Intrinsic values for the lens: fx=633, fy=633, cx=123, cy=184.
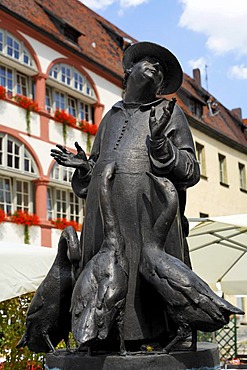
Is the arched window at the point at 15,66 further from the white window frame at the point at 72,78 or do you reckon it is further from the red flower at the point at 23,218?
the red flower at the point at 23,218

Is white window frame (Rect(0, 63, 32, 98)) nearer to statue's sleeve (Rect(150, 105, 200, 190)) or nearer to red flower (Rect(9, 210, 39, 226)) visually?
red flower (Rect(9, 210, 39, 226))

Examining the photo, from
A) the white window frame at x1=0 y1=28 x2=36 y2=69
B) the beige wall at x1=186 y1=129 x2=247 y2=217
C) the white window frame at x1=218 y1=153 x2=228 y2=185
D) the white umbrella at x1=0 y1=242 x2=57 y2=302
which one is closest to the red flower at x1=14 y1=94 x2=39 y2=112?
the white window frame at x1=0 y1=28 x2=36 y2=69

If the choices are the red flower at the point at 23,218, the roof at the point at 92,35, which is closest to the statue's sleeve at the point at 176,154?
the red flower at the point at 23,218

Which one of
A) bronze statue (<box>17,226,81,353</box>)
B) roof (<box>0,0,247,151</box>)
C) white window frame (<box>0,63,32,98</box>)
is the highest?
roof (<box>0,0,247,151</box>)

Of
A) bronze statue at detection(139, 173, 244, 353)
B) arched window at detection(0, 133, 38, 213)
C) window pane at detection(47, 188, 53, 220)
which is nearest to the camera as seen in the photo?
bronze statue at detection(139, 173, 244, 353)

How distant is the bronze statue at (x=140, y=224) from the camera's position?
10.6 feet

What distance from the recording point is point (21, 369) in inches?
266

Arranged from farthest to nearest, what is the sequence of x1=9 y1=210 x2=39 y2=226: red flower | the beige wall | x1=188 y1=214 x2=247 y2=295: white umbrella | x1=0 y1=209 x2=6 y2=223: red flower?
the beige wall < x1=9 y1=210 x2=39 y2=226: red flower < x1=0 y1=209 x2=6 y2=223: red flower < x1=188 y1=214 x2=247 y2=295: white umbrella

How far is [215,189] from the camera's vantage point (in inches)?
1164

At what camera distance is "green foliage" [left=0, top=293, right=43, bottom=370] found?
22.2 feet

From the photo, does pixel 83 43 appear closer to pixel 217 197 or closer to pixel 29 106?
pixel 29 106

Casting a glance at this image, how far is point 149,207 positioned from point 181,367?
0.91 meters

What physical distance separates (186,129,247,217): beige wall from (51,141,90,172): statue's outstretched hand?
23309mm

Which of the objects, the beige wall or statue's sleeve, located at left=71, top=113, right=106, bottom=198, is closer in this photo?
statue's sleeve, located at left=71, top=113, right=106, bottom=198
